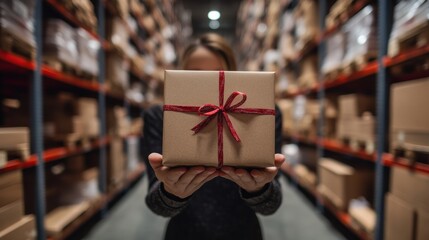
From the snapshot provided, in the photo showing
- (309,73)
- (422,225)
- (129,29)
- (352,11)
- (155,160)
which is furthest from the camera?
(129,29)

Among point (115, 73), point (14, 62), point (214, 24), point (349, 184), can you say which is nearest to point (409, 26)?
point (349, 184)

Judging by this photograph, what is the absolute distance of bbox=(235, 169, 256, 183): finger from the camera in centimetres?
76

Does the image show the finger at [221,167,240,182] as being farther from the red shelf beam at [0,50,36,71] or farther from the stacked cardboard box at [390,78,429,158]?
the red shelf beam at [0,50,36,71]

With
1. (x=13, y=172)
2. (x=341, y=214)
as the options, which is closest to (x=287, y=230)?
(x=341, y=214)

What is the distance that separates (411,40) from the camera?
1428mm

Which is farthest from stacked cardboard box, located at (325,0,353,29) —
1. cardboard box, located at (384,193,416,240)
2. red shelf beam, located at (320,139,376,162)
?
cardboard box, located at (384,193,416,240)

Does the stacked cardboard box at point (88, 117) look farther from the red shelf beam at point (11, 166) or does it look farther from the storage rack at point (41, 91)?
the red shelf beam at point (11, 166)

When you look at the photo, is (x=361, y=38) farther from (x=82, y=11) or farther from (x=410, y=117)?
(x=82, y=11)

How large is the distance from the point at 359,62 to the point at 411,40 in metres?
0.48

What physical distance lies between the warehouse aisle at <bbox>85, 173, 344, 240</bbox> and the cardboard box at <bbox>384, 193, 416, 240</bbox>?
2.31ft

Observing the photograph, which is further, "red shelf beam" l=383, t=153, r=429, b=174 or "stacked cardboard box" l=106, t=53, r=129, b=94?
"stacked cardboard box" l=106, t=53, r=129, b=94

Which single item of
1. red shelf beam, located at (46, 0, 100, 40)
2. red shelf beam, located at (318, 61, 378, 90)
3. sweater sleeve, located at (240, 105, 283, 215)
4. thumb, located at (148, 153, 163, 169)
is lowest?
sweater sleeve, located at (240, 105, 283, 215)

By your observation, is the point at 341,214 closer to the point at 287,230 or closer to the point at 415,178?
the point at 287,230

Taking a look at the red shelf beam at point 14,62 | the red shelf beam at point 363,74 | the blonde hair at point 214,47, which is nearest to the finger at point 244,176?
the blonde hair at point 214,47
